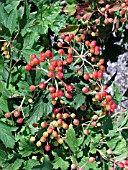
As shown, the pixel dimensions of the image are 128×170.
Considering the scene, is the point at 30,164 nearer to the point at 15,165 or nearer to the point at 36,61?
the point at 15,165

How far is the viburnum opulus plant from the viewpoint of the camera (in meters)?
1.20

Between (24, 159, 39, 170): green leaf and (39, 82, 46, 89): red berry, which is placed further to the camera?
(24, 159, 39, 170): green leaf

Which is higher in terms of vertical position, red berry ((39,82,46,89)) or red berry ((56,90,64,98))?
red berry ((39,82,46,89))

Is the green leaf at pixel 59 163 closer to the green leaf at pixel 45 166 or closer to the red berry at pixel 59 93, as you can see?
the green leaf at pixel 45 166

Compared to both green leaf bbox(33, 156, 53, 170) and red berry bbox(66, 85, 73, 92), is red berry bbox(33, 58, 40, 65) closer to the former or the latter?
red berry bbox(66, 85, 73, 92)

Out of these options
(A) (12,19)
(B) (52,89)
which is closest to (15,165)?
(B) (52,89)

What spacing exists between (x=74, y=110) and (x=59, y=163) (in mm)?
199

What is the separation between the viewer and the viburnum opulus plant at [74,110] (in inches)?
47.3

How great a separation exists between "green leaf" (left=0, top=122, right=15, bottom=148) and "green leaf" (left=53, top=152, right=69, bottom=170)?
0.48 feet

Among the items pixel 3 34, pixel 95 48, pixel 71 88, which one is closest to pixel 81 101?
pixel 71 88

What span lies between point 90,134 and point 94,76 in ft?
0.72

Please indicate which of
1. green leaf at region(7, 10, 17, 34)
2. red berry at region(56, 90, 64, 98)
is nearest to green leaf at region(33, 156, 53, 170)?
red berry at region(56, 90, 64, 98)

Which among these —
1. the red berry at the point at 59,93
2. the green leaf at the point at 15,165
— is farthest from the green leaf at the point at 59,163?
the red berry at the point at 59,93

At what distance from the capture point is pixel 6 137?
1.26 m
